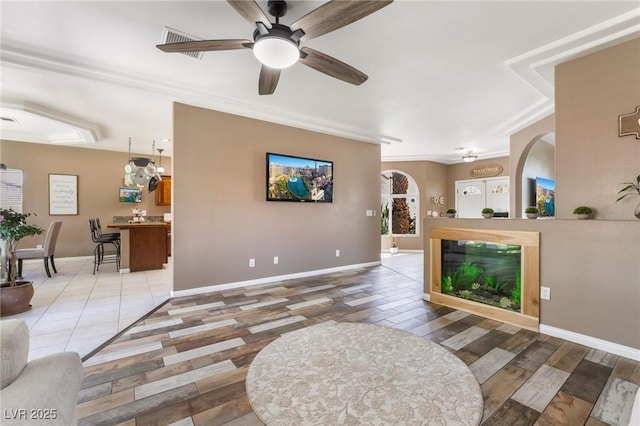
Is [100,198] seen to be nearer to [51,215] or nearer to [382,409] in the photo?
[51,215]

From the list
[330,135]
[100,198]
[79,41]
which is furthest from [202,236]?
[100,198]

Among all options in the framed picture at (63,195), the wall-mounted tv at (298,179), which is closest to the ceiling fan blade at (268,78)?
the wall-mounted tv at (298,179)

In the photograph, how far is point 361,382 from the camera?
1929 millimetres

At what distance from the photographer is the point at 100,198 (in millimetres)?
6867

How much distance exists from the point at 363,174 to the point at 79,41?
4.70 meters

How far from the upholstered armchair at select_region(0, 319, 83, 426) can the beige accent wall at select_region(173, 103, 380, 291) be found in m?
2.89

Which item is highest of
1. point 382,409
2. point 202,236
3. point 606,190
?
point 606,190

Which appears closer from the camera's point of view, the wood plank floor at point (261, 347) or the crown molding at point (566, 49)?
the wood plank floor at point (261, 347)

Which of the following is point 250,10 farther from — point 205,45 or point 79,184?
point 79,184

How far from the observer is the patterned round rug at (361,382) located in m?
1.61

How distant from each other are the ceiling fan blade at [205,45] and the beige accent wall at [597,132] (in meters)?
3.30

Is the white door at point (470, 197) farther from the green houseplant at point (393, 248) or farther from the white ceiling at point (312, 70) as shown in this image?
the white ceiling at point (312, 70)

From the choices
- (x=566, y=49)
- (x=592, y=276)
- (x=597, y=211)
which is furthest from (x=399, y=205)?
(x=592, y=276)

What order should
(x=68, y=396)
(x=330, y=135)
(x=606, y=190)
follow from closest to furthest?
(x=68, y=396) → (x=606, y=190) → (x=330, y=135)
